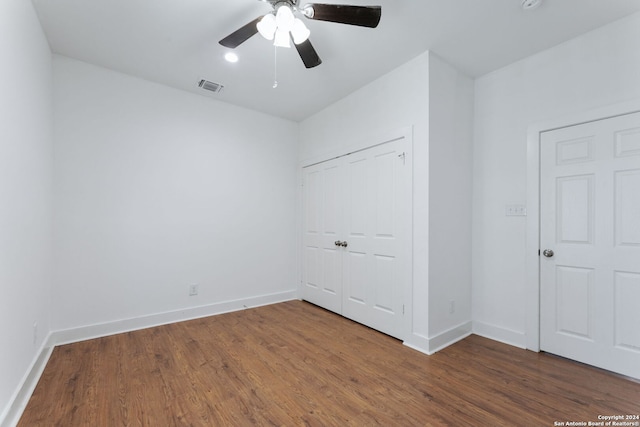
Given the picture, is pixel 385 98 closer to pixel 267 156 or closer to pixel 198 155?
pixel 267 156

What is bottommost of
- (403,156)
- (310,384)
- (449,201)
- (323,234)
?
(310,384)

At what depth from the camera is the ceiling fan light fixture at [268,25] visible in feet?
6.19

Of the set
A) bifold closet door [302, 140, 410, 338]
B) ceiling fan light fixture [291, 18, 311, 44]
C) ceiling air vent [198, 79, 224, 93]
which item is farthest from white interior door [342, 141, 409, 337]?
ceiling air vent [198, 79, 224, 93]

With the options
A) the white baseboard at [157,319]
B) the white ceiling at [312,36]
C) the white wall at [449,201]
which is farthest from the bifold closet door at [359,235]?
the white ceiling at [312,36]

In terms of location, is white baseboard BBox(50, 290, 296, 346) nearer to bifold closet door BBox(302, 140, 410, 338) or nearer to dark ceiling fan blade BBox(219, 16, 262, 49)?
bifold closet door BBox(302, 140, 410, 338)

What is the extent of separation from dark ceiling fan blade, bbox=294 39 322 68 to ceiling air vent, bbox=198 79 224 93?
5.00 feet

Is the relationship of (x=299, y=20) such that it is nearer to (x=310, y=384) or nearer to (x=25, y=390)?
(x=310, y=384)

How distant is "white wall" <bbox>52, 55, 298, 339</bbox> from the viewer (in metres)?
2.88

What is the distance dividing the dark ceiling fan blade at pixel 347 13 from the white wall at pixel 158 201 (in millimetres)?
2361

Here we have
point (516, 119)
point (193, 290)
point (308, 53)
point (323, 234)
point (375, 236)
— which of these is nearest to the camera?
point (308, 53)

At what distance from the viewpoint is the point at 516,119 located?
282 centimetres

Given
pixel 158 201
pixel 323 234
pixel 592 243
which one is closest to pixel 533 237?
pixel 592 243

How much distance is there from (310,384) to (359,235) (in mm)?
1734

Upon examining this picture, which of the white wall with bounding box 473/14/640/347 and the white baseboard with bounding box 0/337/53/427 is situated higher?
the white wall with bounding box 473/14/640/347
